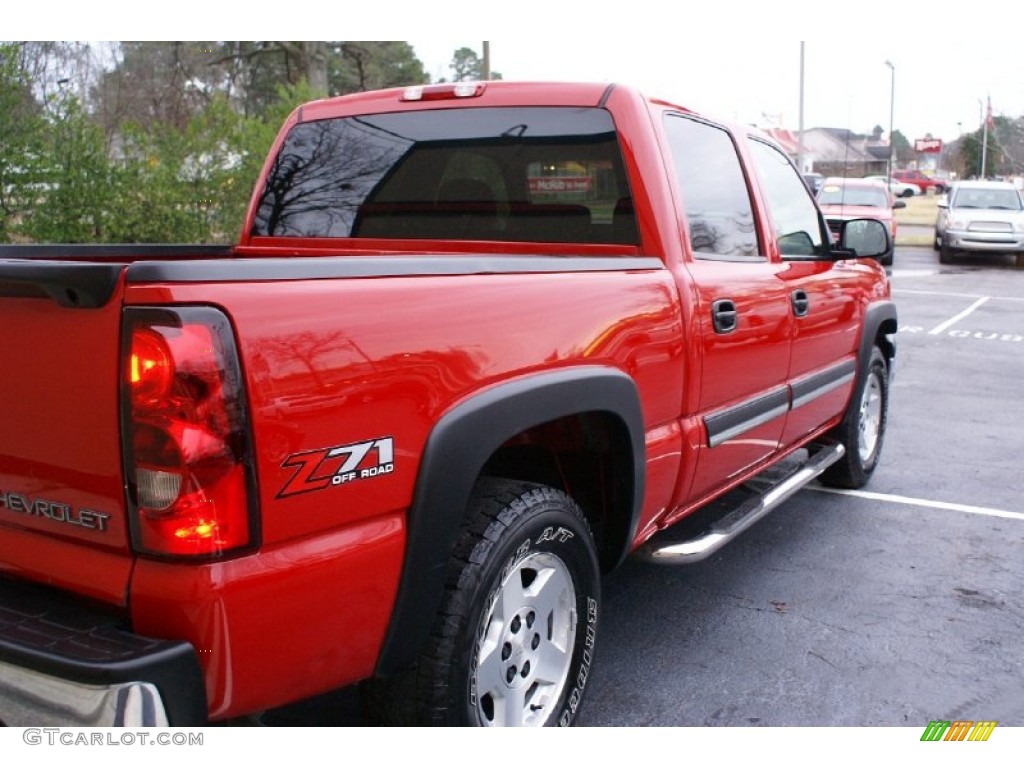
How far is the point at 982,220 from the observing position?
20516mm

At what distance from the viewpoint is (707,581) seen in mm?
4141

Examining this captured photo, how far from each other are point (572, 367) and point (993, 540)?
3093mm

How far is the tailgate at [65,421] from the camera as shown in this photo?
177 centimetres

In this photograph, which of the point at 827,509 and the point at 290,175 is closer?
the point at 290,175

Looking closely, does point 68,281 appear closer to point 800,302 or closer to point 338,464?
point 338,464

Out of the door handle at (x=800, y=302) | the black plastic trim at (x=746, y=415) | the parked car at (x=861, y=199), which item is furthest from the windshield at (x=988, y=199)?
the black plastic trim at (x=746, y=415)

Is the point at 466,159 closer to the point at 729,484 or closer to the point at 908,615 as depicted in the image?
the point at 729,484

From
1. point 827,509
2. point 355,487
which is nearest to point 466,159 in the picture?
point 355,487

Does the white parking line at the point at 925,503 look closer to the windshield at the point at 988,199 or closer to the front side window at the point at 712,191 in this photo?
the front side window at the point at 712,191

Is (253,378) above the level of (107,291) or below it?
below

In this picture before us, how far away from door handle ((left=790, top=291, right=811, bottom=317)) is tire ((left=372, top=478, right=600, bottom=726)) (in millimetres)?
1738

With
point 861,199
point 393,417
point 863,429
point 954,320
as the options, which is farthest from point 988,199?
point 393,417

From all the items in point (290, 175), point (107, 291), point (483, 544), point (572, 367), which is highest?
point (290, 175)

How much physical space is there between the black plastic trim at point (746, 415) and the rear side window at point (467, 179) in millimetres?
726
